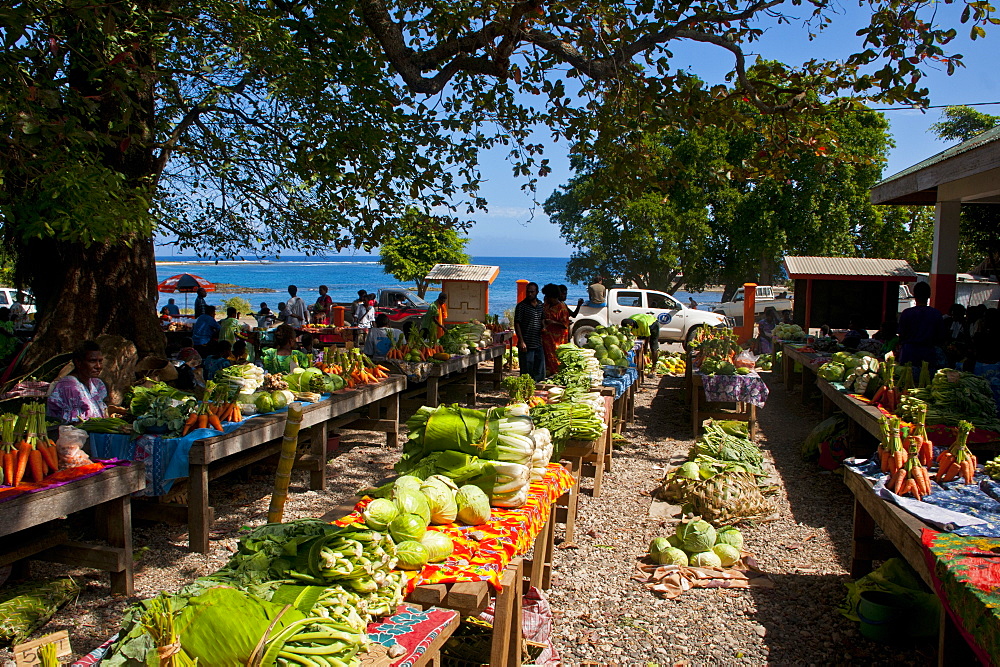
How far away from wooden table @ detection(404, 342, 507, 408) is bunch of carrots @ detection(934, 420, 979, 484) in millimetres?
6071

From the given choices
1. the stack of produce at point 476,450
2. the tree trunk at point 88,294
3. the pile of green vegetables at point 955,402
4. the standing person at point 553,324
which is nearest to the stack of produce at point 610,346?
the standing person at point 553,324

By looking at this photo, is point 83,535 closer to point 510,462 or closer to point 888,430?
point 510,462

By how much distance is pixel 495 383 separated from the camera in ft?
44.3

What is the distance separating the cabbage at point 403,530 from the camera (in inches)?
111

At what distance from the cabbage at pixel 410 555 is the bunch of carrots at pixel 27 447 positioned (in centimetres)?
270

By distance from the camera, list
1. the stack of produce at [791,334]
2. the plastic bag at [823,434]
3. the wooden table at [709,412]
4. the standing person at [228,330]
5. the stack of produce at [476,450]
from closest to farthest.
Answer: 1. the stack of produce at [476,450]
2. the plastic bag at [823,434]
3. the wooden table at [709,412]
4. the standing person at [228,330]
5. the stack of produce at [791,334]

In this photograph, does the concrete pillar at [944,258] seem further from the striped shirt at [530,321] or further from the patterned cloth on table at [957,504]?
the patterned cloth on table at [957,504]

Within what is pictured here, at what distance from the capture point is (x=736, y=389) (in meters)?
8.55

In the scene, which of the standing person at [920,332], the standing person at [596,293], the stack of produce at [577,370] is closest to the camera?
the stack of produce at [577,370]

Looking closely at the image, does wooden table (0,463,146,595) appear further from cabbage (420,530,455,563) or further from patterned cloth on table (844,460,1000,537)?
patterned cloth on table (844,460,1000,537)

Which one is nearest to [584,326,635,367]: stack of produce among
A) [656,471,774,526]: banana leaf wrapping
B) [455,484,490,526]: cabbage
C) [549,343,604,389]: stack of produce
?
[549,343,604,389]: stack of produce

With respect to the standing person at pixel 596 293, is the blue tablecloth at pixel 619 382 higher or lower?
lower

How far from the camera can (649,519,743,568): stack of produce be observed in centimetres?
515

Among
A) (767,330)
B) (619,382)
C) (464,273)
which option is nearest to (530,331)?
(619,382)
